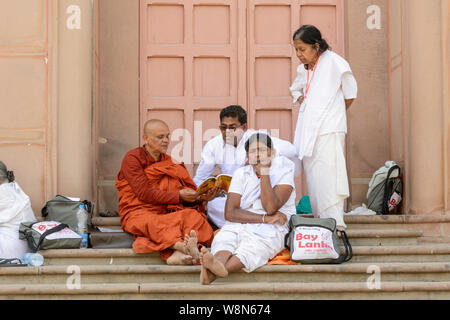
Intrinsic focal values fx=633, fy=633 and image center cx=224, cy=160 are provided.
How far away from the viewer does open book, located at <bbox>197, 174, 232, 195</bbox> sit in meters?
5.32

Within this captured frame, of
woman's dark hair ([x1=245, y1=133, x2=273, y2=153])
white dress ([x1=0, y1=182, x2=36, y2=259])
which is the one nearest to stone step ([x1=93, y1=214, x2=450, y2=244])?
white dress ([x1=0, y1=182, x2=36, y2=259])

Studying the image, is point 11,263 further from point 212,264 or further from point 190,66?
point 190,66

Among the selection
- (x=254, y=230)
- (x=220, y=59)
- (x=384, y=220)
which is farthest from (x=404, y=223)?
(x=220, y=59)

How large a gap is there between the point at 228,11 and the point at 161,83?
113 centimetres

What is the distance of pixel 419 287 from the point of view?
4.79 m

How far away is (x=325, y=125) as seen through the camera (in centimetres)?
547

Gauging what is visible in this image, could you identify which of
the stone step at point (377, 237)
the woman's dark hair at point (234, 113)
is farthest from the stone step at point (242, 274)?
the woman's dark hair at point (234, 113)

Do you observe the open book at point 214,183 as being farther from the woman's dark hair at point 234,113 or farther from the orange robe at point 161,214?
the woman's dark hair at point 234,113

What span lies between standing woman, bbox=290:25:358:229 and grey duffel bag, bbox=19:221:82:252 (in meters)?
2.12

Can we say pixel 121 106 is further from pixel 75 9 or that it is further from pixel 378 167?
pixel 378 167

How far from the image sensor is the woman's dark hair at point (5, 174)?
222 inches

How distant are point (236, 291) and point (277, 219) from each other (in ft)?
2.44

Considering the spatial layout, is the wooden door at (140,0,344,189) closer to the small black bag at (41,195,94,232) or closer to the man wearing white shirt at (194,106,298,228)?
the man wearing white shirt at (194,106,298,228)

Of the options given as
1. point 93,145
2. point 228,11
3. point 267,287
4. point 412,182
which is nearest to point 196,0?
point 228,11
